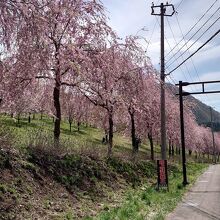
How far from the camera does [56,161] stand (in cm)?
1537

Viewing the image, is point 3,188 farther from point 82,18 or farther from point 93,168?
point 82,18

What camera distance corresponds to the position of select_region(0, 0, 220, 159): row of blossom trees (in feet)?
26.5

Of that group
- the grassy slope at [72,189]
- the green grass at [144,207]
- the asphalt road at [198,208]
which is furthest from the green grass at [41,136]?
the asphalt road at [198,208]

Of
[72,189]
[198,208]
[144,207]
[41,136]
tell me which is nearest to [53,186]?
[72,189]

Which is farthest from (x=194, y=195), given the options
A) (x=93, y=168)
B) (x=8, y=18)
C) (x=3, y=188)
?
(x=8, y=18)

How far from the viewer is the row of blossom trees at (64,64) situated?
809 centimetres

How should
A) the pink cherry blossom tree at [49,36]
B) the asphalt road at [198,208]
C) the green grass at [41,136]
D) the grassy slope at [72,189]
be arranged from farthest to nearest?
1. the green grass at [41,136]
2. the asphalt road at [198,208]
3. the grassy slope at [72,189]
4. the pink cherry blossom tree at [49,36]

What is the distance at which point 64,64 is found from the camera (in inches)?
671

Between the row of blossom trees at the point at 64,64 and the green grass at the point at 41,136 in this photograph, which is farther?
the green grass at the point at 41,136

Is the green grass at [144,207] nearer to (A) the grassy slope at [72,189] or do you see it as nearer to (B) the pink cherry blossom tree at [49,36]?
(A) the grassy slope at [72,189]

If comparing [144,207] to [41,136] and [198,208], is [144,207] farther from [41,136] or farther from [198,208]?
[41,136]

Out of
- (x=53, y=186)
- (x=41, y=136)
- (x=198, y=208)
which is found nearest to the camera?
(x=53, y=186)

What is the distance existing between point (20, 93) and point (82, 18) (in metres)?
4.21

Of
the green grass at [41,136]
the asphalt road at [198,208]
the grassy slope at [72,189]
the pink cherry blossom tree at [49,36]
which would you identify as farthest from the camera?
the green grass at [41,136]
